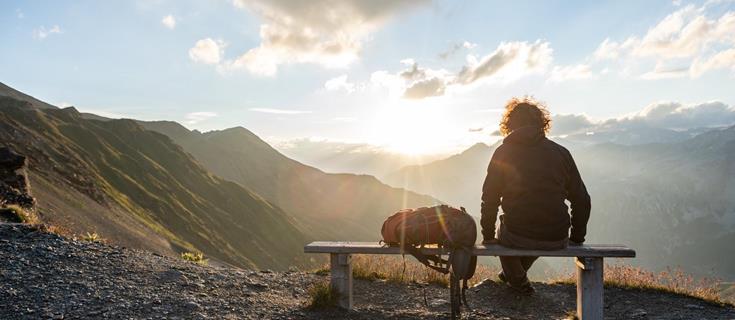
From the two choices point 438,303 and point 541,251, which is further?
point 438,303

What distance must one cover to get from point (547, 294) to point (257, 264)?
77.2m

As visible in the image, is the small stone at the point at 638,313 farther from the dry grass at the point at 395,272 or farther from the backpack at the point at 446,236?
the backpack at the point at 446,236

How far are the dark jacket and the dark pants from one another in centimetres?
7

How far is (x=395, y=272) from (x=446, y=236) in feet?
14.3

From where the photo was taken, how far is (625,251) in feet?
19.8

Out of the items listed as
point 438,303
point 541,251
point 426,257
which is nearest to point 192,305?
point 426,257

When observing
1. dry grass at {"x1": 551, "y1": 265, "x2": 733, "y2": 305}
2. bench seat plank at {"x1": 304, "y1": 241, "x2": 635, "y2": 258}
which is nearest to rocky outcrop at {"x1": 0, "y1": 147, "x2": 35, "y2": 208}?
bench seat plank at {"x1": 304, "y1": 241, "x2": 635, "y2": 258}

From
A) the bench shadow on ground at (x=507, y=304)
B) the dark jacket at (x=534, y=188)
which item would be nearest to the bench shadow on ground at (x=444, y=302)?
Result: the bench shadow on ground at (x=507, y=304)

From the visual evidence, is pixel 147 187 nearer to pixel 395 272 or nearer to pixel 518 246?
pixel 395 272

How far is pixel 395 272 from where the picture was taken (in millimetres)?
10117

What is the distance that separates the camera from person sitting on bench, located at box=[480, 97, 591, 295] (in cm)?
600

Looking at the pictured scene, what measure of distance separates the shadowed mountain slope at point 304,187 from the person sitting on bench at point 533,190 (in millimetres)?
146561

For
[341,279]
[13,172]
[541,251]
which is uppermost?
[13,172]

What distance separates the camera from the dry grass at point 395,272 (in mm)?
9841
